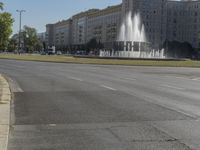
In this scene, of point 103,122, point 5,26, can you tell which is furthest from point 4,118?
point 5,26

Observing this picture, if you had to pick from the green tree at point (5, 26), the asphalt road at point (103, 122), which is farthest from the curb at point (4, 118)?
the green tree at point (5, 26)

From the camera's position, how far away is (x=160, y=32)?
636ft

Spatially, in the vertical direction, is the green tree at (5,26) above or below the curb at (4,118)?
above

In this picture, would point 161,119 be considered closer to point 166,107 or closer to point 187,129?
point 187,129

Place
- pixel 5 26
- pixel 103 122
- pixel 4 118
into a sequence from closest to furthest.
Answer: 1. pixel 103 122
2. pixel 4 118
3. pixel 5 26

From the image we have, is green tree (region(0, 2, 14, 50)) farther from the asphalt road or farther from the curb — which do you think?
the asphalt road

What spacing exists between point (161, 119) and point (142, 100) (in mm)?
4662

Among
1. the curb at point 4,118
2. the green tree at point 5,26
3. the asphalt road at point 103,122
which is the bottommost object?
the asphalt road at point 103,122

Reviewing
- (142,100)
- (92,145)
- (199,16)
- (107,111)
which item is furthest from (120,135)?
(199,16)

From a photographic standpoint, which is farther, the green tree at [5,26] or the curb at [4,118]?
the green tree at [5,26]

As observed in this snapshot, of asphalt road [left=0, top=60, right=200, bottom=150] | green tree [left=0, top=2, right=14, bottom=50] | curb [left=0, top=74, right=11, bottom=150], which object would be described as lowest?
asphalt road [left=0, top=60, right=200, bottom=150]

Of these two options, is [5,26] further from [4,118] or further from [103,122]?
[103,122]

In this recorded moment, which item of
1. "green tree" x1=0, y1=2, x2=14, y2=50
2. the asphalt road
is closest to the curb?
the asphalt road

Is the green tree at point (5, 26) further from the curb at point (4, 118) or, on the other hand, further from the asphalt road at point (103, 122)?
the asphalt road at point (103, 122)
